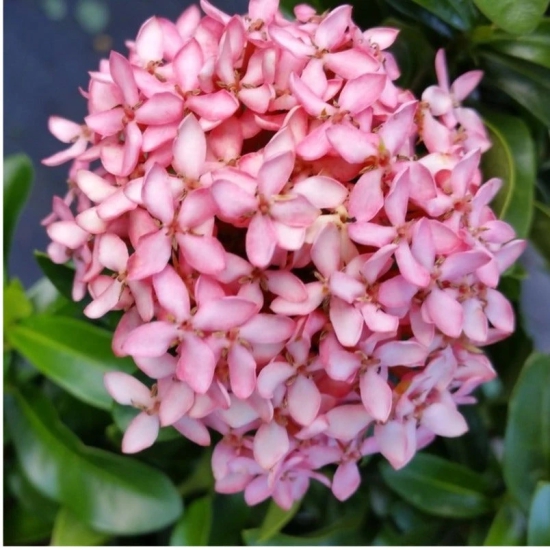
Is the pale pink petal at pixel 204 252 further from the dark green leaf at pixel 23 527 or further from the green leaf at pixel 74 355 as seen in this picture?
the dark green leaf at pixel 23 527

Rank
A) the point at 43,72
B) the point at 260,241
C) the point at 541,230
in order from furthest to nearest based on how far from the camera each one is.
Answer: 1. the point at 43,72
2. the point at 541,230
3. the point at 260,241

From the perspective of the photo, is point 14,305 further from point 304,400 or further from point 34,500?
point 304,400

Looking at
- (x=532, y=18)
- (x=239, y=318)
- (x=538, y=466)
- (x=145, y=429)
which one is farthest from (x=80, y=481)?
(x=532, y=18)

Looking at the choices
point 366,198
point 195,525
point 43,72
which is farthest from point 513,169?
point 43,72

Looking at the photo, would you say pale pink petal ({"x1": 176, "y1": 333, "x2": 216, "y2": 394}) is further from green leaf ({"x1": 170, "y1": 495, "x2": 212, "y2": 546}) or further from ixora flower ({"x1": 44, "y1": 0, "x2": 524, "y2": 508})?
green leaf ({"x1": 170, "y1": 495, "x2": 212, "y2": 546})

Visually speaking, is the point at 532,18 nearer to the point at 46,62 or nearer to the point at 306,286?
the point at 306,286

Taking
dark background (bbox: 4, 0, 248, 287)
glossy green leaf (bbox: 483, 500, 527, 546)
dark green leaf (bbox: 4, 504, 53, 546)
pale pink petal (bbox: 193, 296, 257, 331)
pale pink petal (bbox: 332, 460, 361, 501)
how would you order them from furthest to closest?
1. dark background (bbox: 4, 0, 248, 287)
2. dark green leaf (bbox: 4, 504, 53, 546)
3. glossy green leaf (bbox: 483, 500, 527, 546)
4. pale pink petal (bbox: 332, 460, 361, 501)
5. pale pink petal (bbox: 193, 296, 257, 331)

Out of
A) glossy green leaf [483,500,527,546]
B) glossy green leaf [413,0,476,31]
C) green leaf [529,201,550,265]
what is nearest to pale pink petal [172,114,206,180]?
glossy green leaf [413,0,476,31]
